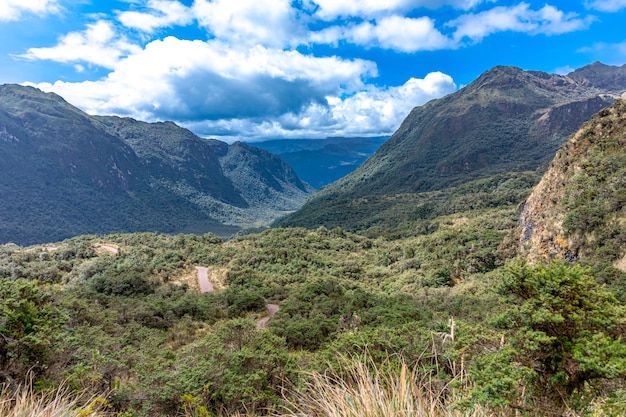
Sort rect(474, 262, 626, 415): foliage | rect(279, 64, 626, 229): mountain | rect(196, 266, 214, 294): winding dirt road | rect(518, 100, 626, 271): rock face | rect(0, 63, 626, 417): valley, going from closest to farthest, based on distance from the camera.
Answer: rect(474, 262, 626, 415): foliage → rect(0, 63, 626, 417): valley → rect(518, 100, 626, 271): rock face → rect(196, 266, 214, 294): winding dirt road → rect(279, 64, 626, 229): mountain

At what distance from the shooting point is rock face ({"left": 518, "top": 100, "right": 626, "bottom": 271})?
23828mm

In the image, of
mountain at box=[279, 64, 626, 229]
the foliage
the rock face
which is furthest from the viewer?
mountain at box=[279, 64, 626, 229]

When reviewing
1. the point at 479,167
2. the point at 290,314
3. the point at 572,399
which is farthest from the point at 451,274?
the point at 479,167

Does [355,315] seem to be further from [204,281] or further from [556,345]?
[204,281]

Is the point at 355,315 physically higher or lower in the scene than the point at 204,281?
higher

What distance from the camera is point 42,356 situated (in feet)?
27.8

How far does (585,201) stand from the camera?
27188 millimetres

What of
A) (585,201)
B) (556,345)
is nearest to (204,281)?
(585,201)

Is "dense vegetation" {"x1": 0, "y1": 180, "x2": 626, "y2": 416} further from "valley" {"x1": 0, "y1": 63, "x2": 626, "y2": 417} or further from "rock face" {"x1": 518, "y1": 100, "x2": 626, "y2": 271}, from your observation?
"rock face" {"x1": 518, "y1": 100, "x2": 626, "y2": 271}

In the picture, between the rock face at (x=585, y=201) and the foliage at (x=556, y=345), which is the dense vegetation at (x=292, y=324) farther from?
the rock face at (x=585, y=201)

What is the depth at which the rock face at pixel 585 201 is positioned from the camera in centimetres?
2383

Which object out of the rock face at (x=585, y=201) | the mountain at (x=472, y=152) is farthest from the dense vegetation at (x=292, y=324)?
the mountain at (x=472, y=152)

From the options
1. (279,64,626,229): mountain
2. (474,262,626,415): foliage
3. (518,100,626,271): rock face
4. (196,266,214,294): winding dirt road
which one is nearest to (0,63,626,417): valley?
(474,262,626,415): foliage

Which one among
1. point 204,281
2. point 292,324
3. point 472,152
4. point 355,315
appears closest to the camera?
point 292,324
